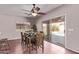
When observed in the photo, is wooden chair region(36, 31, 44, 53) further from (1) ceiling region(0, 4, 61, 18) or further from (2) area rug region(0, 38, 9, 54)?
(2) area rug region(0, 38, 9, 54)

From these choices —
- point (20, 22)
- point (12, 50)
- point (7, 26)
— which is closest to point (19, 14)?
point (20, 22)

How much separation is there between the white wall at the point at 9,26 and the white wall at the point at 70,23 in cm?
51

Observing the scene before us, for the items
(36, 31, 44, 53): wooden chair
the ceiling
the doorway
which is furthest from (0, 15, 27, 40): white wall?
the doorway

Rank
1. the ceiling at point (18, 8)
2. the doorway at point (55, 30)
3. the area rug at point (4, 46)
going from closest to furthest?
the ceiling at point (18, 8) < the area rug at point (4, 46) < the doorway at point (55, 30)

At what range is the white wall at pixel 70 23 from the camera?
7.45ft

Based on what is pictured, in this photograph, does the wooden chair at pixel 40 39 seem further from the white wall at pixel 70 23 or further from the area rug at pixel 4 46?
the area rug at pixel 4 46

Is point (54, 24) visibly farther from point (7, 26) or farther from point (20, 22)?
point (7, 26)

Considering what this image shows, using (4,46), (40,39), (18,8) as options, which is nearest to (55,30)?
(40,39)

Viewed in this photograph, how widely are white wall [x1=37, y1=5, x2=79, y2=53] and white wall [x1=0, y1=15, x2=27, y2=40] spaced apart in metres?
0.51

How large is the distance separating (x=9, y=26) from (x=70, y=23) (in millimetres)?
1386

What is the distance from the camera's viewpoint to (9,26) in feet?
7.69

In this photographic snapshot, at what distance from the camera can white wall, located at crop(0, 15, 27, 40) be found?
2.25 metres

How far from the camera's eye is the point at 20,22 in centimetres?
235

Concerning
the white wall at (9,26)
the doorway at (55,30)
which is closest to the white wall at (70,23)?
the doorway at (55,30)
